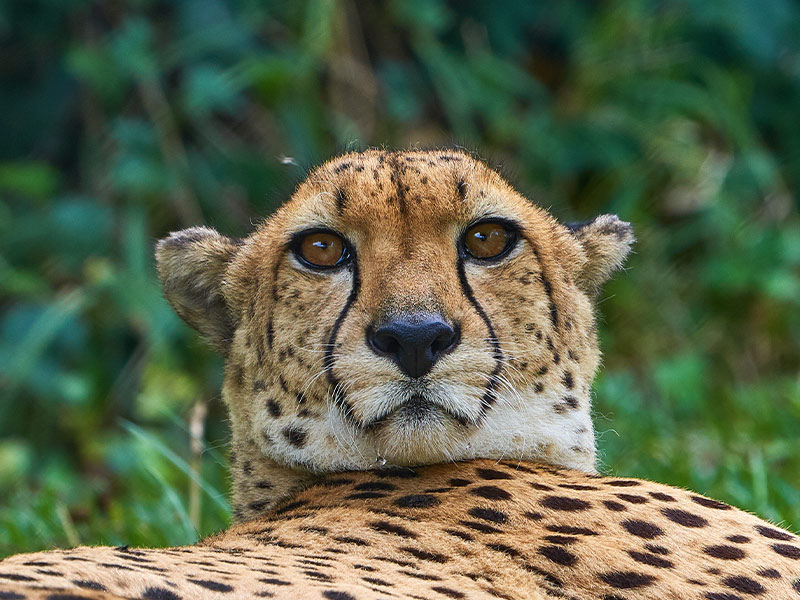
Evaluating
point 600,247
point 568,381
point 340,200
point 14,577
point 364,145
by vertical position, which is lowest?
A: point 14,577

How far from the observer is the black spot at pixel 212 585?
1.70m

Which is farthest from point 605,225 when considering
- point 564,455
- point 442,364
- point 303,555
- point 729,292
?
point 729,292

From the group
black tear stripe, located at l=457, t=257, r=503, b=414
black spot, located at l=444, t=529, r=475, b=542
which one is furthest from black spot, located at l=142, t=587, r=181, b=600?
black tear stripe, located at l=457, t=257, r=503, b=414

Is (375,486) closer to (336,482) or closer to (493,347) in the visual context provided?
(336,482)

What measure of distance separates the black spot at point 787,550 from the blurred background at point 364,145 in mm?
2133

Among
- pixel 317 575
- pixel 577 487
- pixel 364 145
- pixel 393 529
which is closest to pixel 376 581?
pixel 317 575

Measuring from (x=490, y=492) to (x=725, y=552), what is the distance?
43cm

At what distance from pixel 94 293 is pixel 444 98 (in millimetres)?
2008

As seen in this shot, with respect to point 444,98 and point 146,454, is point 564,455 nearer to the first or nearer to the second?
point 146,454

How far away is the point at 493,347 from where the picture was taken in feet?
7.47

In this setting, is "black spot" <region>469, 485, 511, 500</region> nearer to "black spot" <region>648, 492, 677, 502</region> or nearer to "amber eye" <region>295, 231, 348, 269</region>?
"black spot" <region>648, 492, 677, 502</region>

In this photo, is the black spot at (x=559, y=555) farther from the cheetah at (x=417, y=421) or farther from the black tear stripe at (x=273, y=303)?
the black tear stripe at (x=273, y=303)

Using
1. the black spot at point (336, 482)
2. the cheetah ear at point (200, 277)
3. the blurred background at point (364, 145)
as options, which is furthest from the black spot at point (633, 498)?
the blurred background at point (364, 145)

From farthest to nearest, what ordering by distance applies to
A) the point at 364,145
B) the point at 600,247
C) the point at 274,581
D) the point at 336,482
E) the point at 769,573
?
the point at 364,145 → the point at 600,247 → the point at 336,482 → the point at 769,573 → the point at 274,581
